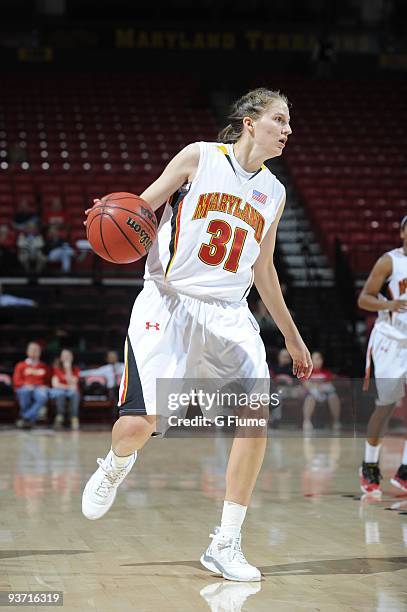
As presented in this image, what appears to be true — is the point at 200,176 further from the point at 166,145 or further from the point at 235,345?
the point at 166,145

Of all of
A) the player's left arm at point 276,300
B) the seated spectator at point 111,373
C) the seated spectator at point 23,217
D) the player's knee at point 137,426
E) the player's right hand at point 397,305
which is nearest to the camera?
the player's knee at point 137,426

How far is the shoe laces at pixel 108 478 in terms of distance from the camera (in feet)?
13.0

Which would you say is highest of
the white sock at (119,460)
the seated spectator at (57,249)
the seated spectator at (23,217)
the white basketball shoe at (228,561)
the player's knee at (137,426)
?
the seated spectator at (23,217)

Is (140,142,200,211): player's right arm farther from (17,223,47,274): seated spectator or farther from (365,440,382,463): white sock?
(17,223,47,274): seated spectator

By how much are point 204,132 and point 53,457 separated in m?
11.5

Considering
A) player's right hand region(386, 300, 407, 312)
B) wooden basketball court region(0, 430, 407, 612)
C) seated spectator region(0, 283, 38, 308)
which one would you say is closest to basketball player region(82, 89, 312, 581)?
wooden basketball court region(0, 430, 407, 612)

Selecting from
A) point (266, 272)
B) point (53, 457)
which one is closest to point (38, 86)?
point (53, 457)

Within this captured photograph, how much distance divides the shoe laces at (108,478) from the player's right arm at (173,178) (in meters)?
1.08

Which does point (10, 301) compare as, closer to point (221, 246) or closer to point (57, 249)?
point (57, 249)

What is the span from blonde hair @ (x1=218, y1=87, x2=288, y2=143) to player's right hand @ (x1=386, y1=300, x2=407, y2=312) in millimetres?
2385

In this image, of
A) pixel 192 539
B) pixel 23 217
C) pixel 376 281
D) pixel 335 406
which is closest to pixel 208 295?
pixel 192 539

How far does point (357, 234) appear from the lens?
52.0 feet

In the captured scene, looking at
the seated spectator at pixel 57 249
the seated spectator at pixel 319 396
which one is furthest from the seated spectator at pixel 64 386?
the seated spectator at pixel 319 396

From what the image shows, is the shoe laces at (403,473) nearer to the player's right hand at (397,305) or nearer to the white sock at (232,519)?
the player's right hand at (397,305)
